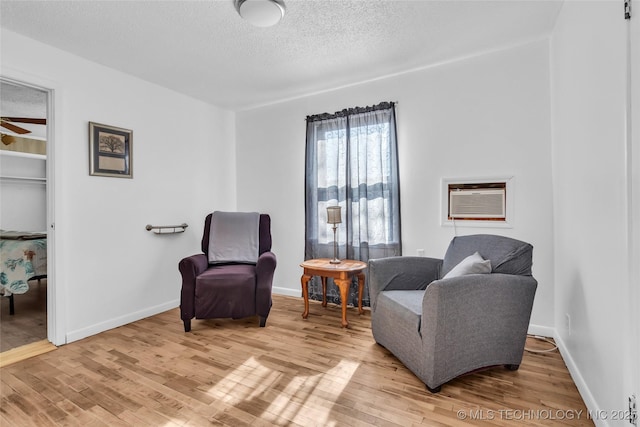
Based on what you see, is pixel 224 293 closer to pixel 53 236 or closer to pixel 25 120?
pixel 53 236

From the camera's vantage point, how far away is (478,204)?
2.78 m

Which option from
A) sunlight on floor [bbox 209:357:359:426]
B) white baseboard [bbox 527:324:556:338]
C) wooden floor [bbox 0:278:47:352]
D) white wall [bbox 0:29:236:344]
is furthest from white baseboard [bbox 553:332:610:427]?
wooden floor [bbox 0:278:47:352]

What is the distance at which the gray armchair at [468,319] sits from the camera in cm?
177

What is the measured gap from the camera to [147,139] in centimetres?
327

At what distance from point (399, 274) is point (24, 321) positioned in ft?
11.9

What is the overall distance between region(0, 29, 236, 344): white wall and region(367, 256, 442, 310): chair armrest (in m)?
1.93

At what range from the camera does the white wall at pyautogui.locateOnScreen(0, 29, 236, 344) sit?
257 cm

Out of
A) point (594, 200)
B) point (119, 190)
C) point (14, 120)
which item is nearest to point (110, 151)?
point (119, 190)

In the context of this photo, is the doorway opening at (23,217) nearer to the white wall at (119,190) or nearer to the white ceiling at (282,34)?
the white wall at (119,190)

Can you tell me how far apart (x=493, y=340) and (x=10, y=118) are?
18.5 ft

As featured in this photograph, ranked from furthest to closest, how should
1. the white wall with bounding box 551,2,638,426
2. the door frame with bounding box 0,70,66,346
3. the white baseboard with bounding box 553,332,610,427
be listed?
the door frame with bounding box 0,70,66,346 < the white baseboard with bounding box 553,332,610,427 < the white wall with bounding box 551,2,638,426

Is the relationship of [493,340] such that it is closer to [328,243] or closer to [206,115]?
[328,243]

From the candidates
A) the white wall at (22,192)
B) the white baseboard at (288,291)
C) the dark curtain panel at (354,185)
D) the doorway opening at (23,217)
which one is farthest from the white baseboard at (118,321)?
the white wall at (22,192)

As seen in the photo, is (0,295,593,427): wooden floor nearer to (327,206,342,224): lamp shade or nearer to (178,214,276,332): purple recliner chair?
(178,214,276,332): purple recliner chair
